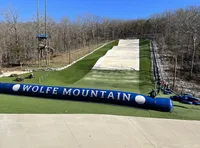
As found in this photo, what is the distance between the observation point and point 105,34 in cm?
8644

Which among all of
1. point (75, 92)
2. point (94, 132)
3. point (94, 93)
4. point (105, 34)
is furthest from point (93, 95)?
point (105, 34)

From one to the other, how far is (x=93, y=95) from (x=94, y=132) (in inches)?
230

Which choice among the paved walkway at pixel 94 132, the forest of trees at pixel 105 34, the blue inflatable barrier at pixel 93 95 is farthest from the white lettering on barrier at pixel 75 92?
the forest of trees at pixel 105 34

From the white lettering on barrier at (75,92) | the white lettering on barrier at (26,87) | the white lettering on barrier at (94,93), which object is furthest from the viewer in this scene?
the white lettering on barrier at (26,87)

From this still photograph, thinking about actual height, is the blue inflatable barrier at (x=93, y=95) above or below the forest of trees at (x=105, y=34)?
below

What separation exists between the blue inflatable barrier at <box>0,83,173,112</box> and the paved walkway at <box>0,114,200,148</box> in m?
2.01

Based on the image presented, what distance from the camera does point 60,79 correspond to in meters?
30.8

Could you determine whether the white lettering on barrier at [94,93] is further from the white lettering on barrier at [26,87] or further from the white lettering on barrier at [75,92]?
the white lettering on barrier at [26,87]

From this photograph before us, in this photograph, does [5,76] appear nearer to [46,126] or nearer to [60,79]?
[60,79]

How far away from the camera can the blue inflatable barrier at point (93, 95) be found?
17656mm

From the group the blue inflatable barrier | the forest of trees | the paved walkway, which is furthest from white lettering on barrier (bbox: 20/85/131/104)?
the forest of trees

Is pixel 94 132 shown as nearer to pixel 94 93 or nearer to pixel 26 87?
pixel 94 93

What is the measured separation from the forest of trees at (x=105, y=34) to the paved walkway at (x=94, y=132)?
20090 mm

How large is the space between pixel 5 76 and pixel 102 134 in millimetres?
20170
